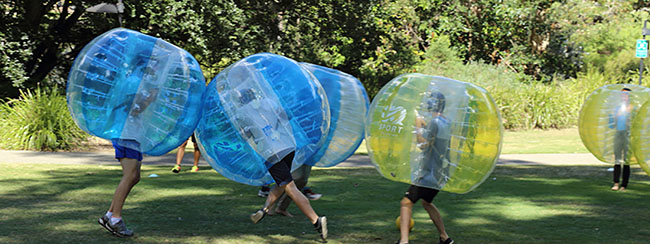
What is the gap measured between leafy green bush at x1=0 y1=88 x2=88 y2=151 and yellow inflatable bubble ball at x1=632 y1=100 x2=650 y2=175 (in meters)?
10.9

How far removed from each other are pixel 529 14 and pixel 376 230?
71.8 ft

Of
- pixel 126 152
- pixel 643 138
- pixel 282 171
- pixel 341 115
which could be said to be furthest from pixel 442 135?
pixel 643 138

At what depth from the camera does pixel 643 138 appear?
8.02 meters

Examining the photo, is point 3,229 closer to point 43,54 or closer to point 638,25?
point 43,54

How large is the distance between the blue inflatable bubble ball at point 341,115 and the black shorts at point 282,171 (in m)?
1.20

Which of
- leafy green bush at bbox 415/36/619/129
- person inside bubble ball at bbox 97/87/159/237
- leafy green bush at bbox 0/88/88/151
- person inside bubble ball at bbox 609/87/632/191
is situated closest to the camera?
person inside bubble ball at bbox 97/87/159/237

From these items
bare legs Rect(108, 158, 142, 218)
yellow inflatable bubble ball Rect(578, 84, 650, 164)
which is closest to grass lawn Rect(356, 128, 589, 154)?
yellow inflatable bubble ball Rect(578, 84, 650, 164)

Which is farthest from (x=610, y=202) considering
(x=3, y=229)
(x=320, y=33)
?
(x=320, y=33)

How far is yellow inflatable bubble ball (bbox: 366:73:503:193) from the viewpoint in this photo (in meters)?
5.61

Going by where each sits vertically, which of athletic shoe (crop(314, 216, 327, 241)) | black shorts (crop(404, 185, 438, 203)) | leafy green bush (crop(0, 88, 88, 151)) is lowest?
leafy green bush (crop(0, 88, 88, 151))

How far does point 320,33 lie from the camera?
798 inches

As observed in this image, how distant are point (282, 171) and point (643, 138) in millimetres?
→ 4441

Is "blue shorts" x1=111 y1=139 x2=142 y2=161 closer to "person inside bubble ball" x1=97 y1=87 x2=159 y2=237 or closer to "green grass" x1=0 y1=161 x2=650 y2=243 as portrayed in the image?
"person inside bubble ball" x1=97 y1=87 x2=159 y2=237

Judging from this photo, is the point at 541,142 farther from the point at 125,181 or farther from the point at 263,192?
the point at 125,181
